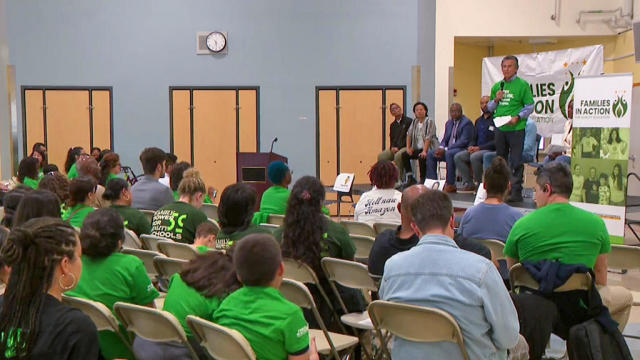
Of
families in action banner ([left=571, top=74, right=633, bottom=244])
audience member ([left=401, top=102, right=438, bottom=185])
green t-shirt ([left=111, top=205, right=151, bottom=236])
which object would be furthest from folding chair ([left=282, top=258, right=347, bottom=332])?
audience member ([left=401, top=102, right=438, bottom=185])

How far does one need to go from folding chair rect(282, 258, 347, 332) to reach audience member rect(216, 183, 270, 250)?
29cm

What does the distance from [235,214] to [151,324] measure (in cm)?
145

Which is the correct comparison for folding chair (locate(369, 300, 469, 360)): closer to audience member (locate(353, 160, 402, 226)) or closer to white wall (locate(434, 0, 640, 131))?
audience member (locate(353, 160, 402, 226))

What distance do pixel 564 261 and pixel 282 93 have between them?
1104 cm

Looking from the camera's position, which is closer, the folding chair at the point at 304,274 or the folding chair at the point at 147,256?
the folding chair at the point at 304,274

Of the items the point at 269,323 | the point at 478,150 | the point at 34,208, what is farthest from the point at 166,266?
the point at 478,150

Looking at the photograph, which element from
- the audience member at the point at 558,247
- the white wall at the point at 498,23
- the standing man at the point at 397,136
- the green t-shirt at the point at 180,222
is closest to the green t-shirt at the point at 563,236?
the audience member at the point at 558,247

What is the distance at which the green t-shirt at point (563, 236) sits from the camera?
353cm

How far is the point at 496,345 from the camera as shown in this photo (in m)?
2.67

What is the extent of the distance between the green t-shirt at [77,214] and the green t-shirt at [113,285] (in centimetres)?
165

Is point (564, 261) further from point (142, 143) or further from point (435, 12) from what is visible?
point (142, 143)

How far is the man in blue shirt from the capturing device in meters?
2.58

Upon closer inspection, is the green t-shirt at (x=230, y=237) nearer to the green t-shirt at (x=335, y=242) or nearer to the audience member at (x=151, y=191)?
the green t-shirt at (x=335, y=242)

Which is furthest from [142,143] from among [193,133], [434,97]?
[434,97]
